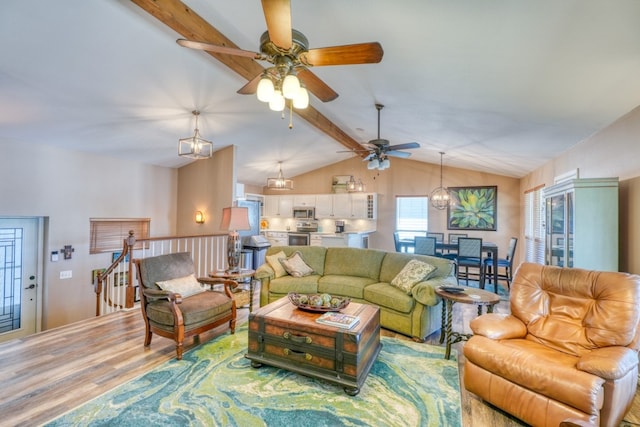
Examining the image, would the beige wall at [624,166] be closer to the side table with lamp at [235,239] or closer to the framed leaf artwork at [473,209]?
the framed leaf artwork at [473,209]

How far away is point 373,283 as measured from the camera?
4160 mm

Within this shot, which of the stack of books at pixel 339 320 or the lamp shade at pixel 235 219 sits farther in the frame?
the lamp shade at pixel 235 219

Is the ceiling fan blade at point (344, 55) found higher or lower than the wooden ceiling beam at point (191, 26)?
lower

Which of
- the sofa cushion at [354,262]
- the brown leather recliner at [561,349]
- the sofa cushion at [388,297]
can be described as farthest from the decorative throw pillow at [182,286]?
the brown leather recliner at [561,349]

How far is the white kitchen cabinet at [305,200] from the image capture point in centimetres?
856

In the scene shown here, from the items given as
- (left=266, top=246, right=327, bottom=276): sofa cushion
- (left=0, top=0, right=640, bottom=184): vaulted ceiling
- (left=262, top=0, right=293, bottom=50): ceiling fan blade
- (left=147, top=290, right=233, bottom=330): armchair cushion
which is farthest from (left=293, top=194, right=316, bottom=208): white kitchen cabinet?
(left=262, top=0, right=293, bottom=50): ceiling fan blade

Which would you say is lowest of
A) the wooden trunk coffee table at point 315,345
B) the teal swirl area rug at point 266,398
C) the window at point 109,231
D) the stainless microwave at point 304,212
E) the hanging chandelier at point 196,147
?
the teal swirl area rug at point 266,398

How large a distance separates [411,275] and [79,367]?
139 inches

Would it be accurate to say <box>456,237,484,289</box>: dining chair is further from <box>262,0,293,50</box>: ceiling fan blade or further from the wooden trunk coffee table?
<box>262,0,293,50</box>: ceiling fan blade

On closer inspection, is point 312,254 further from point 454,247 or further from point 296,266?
point 454,247

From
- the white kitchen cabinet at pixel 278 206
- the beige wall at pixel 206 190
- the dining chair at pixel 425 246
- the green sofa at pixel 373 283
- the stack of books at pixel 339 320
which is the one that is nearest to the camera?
the stack of books at pixel 339 320

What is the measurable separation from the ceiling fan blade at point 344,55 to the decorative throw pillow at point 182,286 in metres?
2.66

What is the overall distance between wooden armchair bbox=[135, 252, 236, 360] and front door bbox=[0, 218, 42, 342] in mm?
3152

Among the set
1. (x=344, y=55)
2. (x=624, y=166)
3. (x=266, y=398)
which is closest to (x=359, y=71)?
(x=344, y=55)
